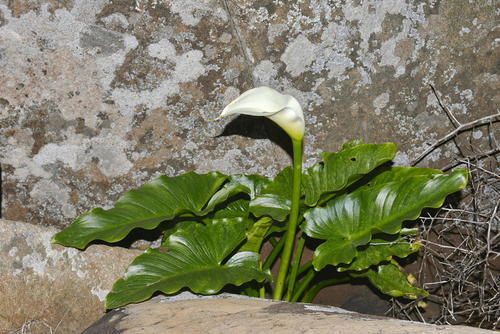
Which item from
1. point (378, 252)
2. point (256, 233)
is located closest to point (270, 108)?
point (256, 233)

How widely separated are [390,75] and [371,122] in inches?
5.6

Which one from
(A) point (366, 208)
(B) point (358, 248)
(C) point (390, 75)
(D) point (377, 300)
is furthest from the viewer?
(D) point (377, 300)

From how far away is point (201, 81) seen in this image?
5.92 ft

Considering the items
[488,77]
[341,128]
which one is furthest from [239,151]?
[488,77]

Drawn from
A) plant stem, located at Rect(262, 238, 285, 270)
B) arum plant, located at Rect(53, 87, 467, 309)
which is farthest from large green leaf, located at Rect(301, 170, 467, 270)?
plant stem, located at Rect(262, 238, 285, 270)

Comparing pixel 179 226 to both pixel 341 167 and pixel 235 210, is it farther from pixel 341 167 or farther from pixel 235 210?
pixel 341 167

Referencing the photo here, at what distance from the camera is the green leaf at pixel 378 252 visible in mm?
1683

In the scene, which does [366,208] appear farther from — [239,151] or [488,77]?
[488,77]

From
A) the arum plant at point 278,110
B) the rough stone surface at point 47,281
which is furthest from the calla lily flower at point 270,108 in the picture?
the rough stone surface at point 47,281

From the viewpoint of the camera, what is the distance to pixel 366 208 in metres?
1.62

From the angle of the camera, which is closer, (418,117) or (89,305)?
(89,305)

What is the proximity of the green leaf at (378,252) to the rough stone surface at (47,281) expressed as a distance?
23.4 inches

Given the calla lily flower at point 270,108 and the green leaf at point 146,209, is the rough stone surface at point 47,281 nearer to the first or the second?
the green leaf at point 146,209

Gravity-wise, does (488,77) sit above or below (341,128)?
above
